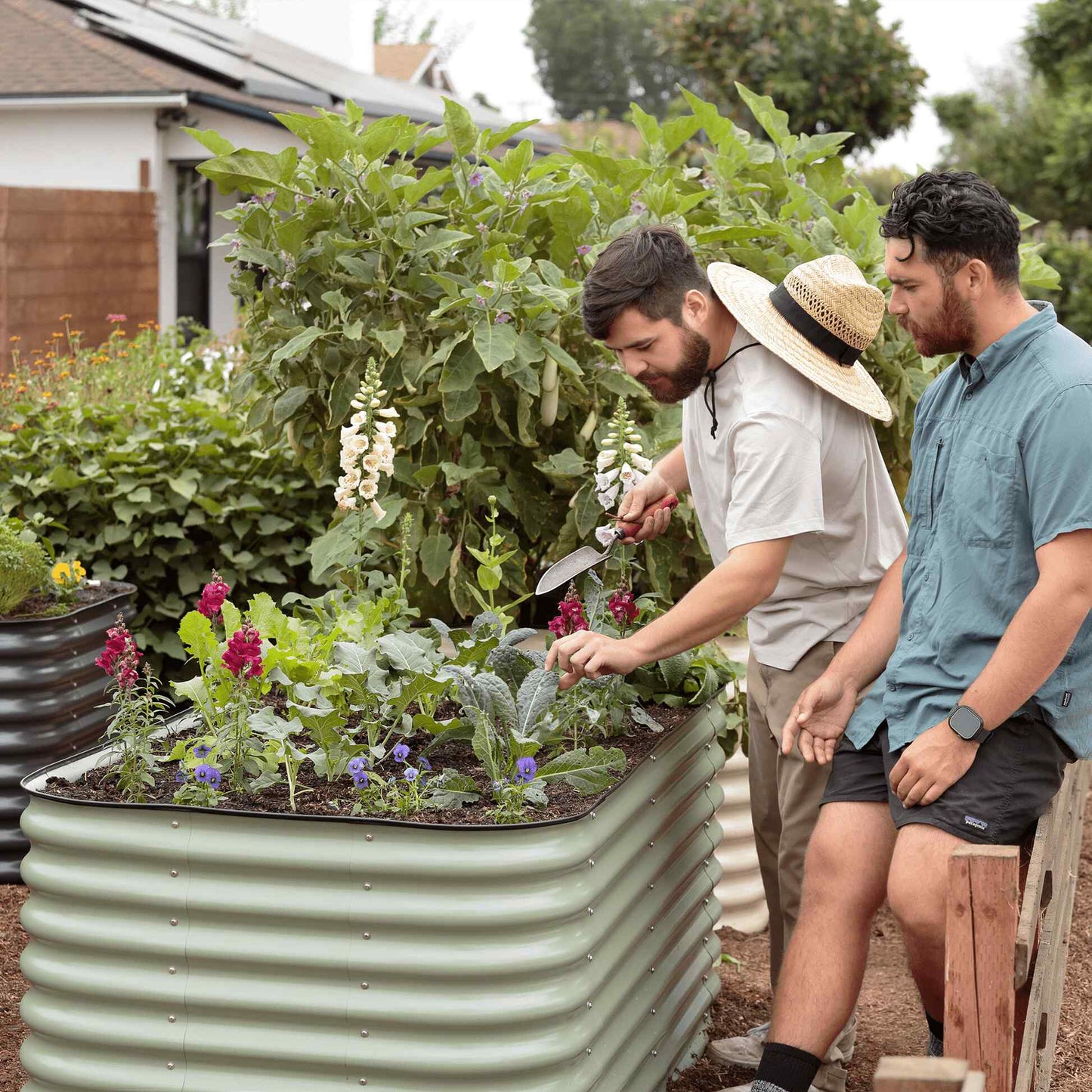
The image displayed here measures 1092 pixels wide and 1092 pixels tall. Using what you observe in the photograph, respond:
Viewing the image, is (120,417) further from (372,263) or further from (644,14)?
(644,14)

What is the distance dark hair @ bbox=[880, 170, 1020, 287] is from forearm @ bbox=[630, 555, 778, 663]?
62cm

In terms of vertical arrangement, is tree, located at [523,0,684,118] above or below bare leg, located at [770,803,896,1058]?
above

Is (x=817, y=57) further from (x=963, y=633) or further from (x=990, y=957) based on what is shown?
(x=990, y=957)

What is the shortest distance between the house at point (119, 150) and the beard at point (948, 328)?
10.3 m

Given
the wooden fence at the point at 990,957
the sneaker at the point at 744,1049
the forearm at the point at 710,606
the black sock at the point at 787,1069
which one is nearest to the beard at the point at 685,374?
the forearm at the point at 710,606

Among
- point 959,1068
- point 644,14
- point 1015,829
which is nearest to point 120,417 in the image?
point 1015,829

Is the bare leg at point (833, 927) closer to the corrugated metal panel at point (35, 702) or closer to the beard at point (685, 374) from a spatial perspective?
the beard at point (685, 374)

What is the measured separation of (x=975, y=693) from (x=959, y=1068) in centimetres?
79

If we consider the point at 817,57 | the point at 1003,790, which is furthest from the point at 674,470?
the point at 817,57

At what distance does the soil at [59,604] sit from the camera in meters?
4.02

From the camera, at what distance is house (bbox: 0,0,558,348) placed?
482 inches

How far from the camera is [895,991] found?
12.4 ft

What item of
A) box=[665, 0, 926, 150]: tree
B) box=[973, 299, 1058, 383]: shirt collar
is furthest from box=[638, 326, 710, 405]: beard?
box=[665, 0, 926, 150]: tree

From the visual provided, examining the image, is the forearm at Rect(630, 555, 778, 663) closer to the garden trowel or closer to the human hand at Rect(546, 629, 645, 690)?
the human hand at Rect(546, 629, 645, 690)
